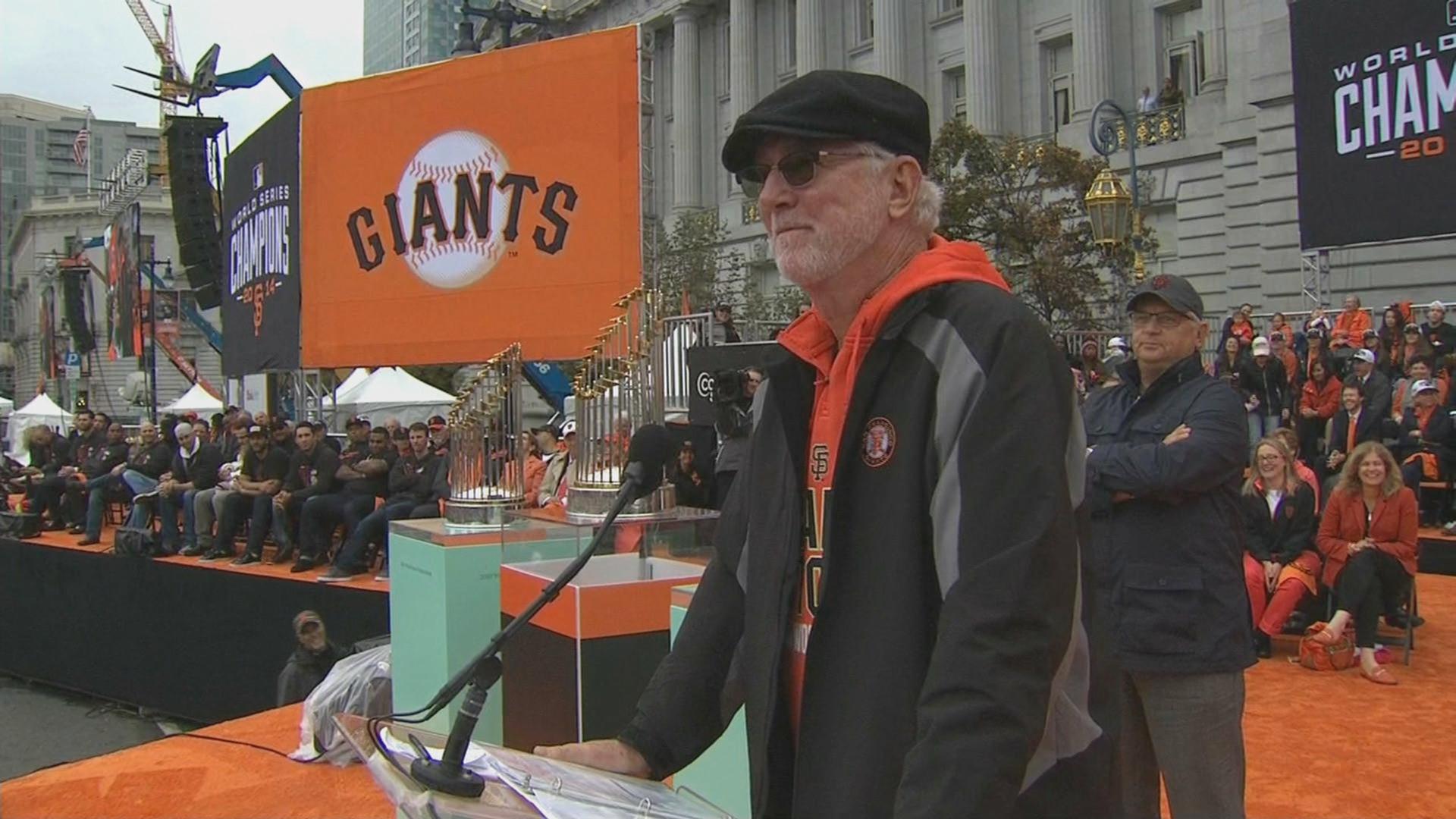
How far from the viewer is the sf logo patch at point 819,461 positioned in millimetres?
1620

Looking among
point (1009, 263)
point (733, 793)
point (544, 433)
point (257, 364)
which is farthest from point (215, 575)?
point (1009, 263)

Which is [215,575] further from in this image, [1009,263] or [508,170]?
[1009,263]

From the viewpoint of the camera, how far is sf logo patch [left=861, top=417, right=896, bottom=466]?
1500mm

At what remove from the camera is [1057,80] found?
29703mm

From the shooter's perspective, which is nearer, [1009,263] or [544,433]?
[544,433]

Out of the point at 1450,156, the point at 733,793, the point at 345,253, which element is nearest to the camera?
the point at 733,793

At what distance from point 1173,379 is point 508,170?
8480mm

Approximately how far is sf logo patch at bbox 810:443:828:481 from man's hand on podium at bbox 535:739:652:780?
0.53m

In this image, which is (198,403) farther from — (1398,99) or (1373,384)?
(1373,384)

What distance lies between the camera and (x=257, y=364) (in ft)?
47.8

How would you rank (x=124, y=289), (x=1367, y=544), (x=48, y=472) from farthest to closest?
(x=124, y=289) → (x=48, y=472) → (x=1367, y=544)

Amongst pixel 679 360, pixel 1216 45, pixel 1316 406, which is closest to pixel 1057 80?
pixel 1216 45

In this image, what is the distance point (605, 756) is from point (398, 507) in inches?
363

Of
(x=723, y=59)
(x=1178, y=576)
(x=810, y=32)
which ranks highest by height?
(x=723, y=59)
